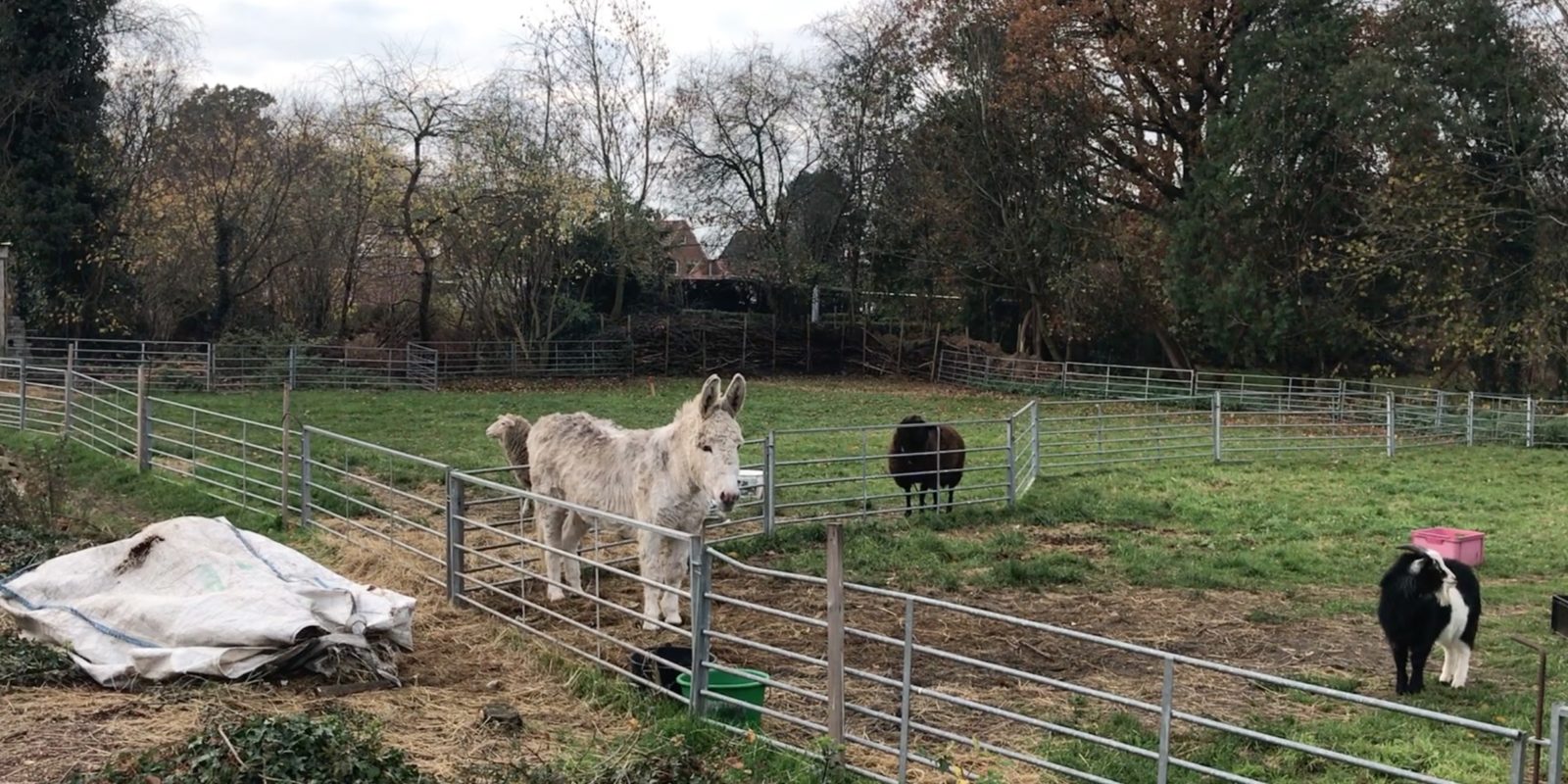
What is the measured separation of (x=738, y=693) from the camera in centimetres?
496

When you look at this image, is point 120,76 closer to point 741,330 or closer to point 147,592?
point 741,330

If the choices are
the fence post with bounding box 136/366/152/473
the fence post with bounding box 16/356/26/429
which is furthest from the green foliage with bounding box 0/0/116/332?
the fence post with bounding box 136/366/152/473

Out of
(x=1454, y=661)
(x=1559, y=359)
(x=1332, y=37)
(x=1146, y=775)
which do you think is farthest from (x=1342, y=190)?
(x=1146, y=775)

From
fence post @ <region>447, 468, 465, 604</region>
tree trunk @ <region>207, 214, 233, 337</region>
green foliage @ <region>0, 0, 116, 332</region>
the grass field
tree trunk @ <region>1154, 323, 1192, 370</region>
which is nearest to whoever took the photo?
the grass field

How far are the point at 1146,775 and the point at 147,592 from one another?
4840 millimetres

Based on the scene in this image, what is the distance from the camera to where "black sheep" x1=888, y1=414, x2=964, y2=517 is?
454 inches

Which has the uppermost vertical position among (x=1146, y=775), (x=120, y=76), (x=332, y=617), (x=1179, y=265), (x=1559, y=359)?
(x=120, y=76)

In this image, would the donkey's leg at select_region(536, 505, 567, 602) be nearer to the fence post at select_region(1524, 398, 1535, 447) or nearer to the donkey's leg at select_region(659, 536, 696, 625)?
the donkey's leg at select_region(659, 536, 696, 625)

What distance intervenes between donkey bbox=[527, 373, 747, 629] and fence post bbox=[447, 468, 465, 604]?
57 centimetres

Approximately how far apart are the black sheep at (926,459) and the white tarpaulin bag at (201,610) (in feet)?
21.1

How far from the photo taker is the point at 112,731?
4535 millimetres

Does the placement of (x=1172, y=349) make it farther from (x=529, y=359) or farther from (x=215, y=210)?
(x=215, y=210)

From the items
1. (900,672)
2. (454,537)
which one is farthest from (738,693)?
(454,537)

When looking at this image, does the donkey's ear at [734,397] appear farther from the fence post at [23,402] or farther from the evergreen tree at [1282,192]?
the evergreen tree at [1282,192]
